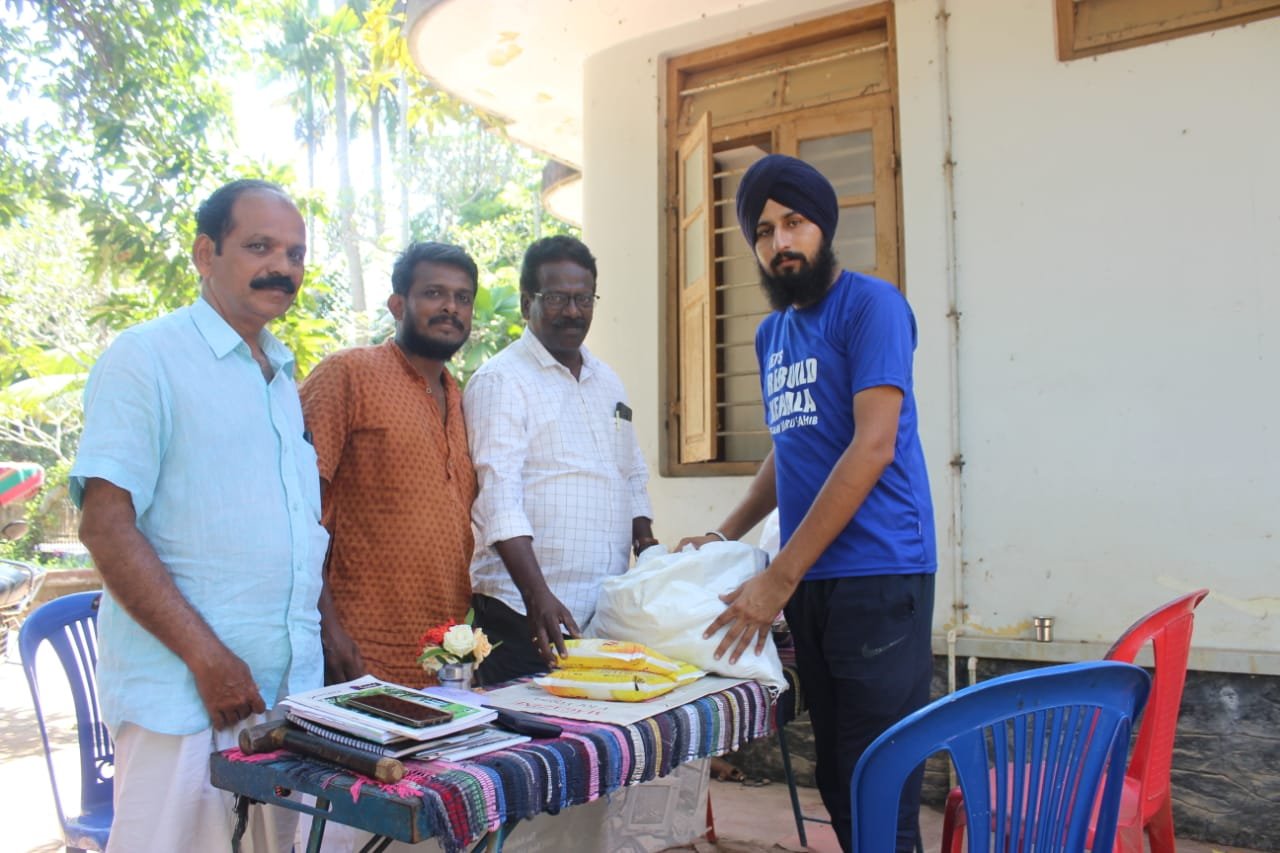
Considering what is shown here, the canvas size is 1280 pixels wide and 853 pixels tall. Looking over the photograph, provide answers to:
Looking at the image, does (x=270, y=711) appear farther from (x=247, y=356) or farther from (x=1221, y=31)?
(x=1221, y=31)

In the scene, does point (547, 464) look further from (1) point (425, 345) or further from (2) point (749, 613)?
(2) point (749, 613)

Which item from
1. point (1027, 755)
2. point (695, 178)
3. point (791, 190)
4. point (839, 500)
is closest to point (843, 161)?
point (695, 178)

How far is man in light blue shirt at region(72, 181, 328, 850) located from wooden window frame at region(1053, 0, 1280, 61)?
342 centimetres

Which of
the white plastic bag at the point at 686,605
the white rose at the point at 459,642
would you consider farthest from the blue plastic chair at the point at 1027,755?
the white rose at the point at 459,642

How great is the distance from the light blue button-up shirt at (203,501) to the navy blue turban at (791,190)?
1.25 meters

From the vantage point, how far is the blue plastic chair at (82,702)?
2656 mm

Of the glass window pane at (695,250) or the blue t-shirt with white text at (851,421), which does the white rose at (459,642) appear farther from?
the glass window pane at (695,250)

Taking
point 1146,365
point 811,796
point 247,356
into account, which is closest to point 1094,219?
point 1146,365

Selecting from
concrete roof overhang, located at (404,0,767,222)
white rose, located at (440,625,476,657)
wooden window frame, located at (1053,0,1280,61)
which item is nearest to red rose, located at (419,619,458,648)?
white rose, located at (440,625,476,657)

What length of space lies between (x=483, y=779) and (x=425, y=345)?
1419 mm

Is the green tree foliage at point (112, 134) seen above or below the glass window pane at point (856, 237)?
above

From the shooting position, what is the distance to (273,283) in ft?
6.97

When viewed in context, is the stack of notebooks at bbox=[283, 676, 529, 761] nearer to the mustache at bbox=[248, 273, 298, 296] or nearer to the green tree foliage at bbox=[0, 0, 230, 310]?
the mustache at bbox=[248, 273, 298, 296]

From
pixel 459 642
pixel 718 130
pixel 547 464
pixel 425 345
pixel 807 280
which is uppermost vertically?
pixel 718 130
